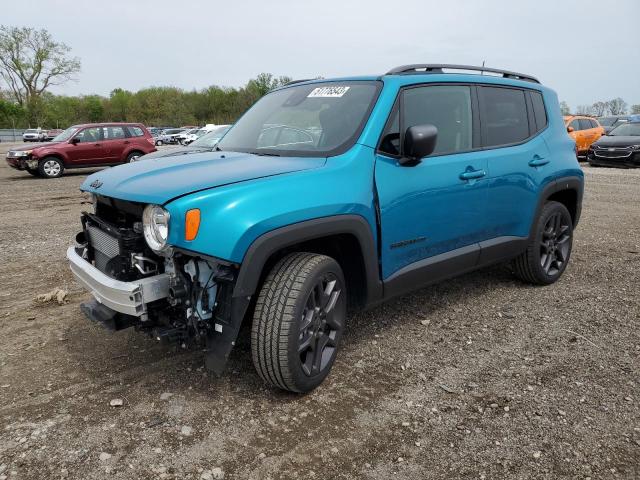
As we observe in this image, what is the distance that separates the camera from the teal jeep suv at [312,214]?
→ 101 inches

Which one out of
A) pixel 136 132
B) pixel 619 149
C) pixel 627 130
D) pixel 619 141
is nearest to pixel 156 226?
pixel 136 132

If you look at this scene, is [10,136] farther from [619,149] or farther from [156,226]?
[156,226]

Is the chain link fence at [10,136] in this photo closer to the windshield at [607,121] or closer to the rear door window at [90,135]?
the rear door window at [90,135]

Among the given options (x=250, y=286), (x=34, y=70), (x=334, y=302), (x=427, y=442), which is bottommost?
(x=427, y=442)

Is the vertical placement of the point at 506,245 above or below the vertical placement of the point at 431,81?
below

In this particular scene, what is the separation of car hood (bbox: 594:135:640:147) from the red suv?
14.6 meters

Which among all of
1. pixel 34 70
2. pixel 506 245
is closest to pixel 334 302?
pixel 506 245

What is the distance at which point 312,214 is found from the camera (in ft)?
9.02

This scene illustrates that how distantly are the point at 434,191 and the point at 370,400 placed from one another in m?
1.41

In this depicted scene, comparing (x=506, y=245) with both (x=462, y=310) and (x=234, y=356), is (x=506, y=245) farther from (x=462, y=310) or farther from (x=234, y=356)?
(x=234, y=356)

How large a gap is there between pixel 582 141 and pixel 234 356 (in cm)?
1816

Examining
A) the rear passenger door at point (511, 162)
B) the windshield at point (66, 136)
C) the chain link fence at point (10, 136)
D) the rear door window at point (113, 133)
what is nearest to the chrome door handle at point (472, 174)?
the rear passenger door at point (511, 162)

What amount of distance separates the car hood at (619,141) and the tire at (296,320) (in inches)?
618

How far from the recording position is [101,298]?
9.01ft
